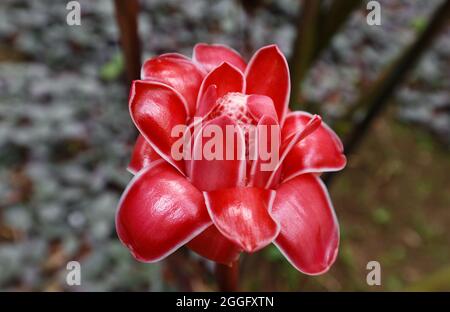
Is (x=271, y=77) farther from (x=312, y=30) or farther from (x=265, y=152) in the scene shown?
(x=312, y=30)

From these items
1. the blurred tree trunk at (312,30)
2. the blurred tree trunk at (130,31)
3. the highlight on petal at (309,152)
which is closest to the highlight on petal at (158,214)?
the highlight on petal at (309,152)

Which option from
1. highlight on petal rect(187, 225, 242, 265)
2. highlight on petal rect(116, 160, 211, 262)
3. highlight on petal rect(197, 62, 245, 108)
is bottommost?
highlight on petal rect(187, 225, 242, 265)

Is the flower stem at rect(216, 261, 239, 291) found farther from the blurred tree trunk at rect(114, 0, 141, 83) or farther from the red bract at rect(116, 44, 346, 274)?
the blurred tree trunk at rect(114, 0, 141, 83)

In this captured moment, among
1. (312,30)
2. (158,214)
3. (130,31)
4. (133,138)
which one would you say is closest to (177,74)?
(158,214)

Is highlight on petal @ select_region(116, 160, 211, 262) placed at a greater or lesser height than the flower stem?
greater

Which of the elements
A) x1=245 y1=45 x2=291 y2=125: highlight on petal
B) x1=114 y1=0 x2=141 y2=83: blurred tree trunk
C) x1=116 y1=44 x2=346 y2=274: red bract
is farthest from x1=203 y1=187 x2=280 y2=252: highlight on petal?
x1=114 y1=0 x2=141 y2=83: blurred tree trunk
